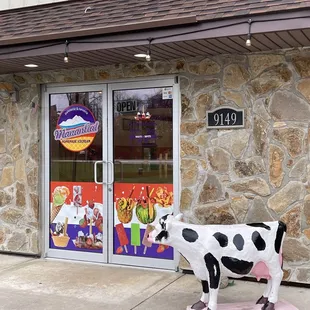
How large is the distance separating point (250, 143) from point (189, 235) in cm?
161

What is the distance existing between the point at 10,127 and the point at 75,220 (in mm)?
1629

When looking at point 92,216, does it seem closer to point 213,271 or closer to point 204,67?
point 204,67

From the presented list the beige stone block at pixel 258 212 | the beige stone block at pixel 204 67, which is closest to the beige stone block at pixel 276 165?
the beige stone block at pixel 258 212

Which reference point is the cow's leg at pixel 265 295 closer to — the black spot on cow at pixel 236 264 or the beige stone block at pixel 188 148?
the black spot on cow at pixel 236 264

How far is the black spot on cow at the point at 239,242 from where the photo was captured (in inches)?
167

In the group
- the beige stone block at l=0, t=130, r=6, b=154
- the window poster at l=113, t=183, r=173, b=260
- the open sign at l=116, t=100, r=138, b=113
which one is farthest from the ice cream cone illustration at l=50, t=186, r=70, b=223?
the open sign at l=116, t=100, r=138, b=113

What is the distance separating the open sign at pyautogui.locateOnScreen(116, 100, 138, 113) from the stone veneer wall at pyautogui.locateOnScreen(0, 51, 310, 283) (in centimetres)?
34

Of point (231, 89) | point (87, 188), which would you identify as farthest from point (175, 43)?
point (87, 188)

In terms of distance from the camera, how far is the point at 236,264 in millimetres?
4238

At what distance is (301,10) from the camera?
4.24 m

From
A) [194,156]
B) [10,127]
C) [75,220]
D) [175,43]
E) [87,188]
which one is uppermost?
[175,43]

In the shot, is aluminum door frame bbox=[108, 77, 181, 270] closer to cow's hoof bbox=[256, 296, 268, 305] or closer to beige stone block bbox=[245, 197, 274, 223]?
beige stone block bbox=[245, 197, 274, 223]

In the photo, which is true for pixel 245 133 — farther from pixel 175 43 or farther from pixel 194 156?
pixel 175 43

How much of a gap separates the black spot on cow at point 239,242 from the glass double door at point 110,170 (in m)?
1.71
